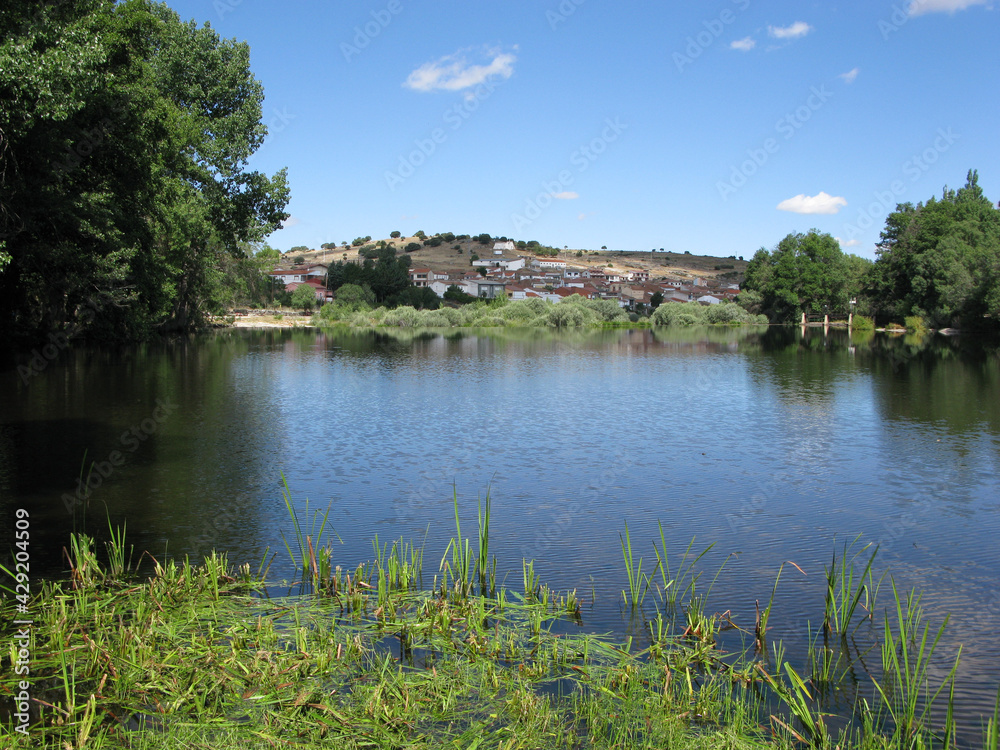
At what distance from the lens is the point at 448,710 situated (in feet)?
18.6

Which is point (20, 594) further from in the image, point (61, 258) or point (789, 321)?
point (789, 321)

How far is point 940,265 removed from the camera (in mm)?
66125

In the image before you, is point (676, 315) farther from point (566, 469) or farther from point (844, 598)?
point (844, 598)

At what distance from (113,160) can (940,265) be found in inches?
2561

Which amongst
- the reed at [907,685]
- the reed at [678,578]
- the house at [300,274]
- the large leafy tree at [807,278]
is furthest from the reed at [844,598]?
the house at [300,274]

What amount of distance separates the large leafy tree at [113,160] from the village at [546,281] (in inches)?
2814

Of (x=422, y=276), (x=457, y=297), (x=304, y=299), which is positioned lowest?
(x=304, y=299)

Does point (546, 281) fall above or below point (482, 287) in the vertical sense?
above

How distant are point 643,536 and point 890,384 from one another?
69.2ft

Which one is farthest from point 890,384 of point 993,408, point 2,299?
point 2,299

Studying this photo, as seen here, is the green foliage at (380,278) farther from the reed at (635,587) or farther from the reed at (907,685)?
the reed at (907,685)

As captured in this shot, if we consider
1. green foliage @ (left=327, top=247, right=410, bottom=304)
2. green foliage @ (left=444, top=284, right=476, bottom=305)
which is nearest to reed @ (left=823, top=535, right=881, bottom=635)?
green foliage @ (left=327, top=247, right=410, bottom=304)

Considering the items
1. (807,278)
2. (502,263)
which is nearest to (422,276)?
(502,263)

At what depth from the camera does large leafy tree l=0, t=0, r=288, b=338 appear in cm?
1537
